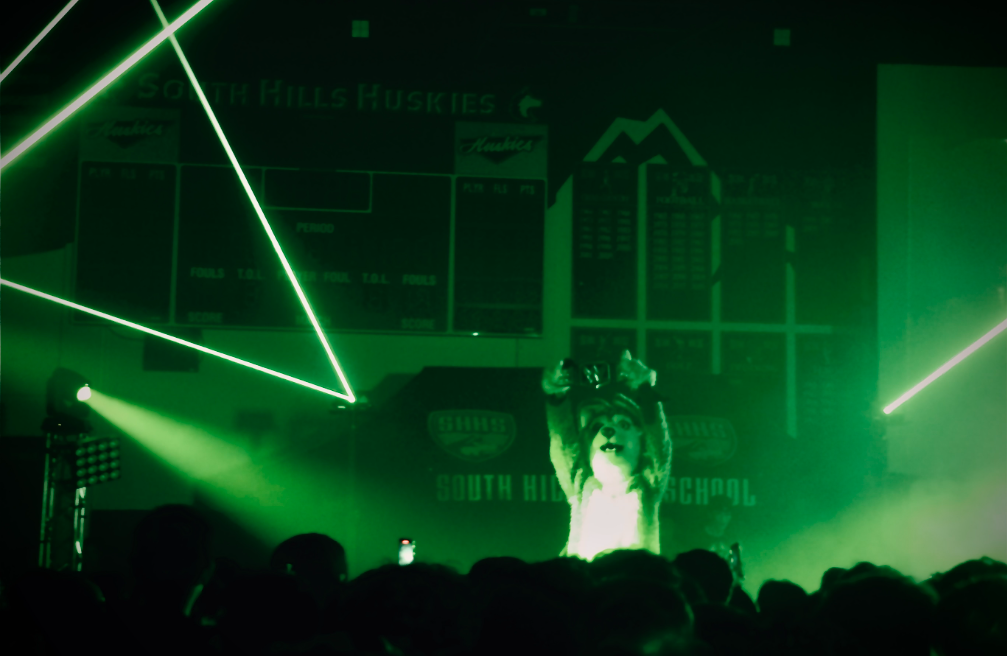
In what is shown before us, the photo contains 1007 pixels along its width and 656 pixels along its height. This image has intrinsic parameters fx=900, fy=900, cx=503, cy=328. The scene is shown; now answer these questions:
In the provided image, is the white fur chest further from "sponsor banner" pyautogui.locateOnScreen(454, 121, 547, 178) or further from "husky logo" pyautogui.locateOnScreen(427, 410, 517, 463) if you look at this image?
"sponsor banner" pyautogui.locateOnScreen(454, 121, 547, 178)

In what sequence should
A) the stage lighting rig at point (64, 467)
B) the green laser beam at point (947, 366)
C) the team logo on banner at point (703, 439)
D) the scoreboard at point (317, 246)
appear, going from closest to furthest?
the stage lighting rig at point (64, 467) → the scoreboard at point (317, 246) → the team logo on banner at point (703, 439) → the green laser beam at point (947, 366)

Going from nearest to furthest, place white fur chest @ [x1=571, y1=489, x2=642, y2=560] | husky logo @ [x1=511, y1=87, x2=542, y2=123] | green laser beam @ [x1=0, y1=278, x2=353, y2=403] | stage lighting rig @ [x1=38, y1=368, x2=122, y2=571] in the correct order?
1. stage lighting rig @ [x1=38, y1=368, x2=122, y2=571]
2. white fur chest @ [x1=571, y1=489, x2=642, y2=560]
3. green laser beam @ [x1=0, y1=278, x2=353, y2=403]
4. husky logo @ [x1=511, y1=87, x2=542, y2=123]

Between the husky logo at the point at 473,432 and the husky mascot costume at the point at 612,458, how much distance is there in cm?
67

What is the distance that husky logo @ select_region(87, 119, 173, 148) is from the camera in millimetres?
7301

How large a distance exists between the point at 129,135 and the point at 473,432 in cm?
370

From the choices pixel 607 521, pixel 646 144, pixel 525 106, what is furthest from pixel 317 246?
pixel 607 521

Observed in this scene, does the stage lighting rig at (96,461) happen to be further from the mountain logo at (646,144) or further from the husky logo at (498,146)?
the mountain logo at (646,144)

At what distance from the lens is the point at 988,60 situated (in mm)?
8344

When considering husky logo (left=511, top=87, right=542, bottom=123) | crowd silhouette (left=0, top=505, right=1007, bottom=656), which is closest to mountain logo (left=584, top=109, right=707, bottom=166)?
husky logo (left=511, top=87, right=542, bottom=123)

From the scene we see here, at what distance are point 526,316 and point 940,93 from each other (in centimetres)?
439

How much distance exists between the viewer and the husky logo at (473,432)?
23.7ft

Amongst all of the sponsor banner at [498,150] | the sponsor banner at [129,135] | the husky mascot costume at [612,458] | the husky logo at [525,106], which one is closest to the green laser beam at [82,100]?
the sponsor banner at [129,135]

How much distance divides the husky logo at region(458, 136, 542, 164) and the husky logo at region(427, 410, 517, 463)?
216 centimetres

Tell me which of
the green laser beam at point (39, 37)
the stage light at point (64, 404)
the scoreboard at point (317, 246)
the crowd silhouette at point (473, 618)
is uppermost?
the green laser beam at point (39, 37)
